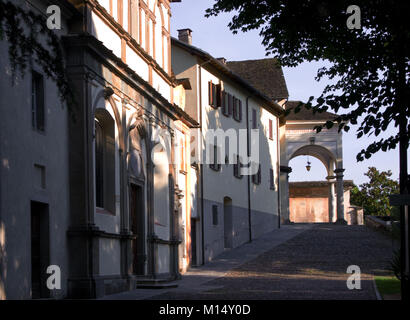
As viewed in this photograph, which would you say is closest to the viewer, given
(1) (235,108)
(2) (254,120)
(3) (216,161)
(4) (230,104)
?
(3) (216,161)

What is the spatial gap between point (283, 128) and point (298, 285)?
32.1 m

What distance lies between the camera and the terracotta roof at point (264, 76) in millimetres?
50969

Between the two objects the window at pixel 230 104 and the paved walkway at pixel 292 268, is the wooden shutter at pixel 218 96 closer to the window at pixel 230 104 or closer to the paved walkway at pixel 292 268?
the window at pixel 230 104

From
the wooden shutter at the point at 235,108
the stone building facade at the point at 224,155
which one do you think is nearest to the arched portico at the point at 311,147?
the stone building facade at the point at 224,155

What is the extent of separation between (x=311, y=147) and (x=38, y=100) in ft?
131

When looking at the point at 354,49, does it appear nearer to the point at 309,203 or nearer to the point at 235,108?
the point at 235,108

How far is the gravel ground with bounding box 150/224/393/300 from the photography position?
19.3m

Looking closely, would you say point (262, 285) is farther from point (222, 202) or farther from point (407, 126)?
point (222, 202)

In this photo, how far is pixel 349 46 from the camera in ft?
56.6

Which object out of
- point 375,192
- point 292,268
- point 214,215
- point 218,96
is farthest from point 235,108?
point 375,192

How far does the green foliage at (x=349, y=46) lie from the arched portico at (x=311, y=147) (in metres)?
31.8

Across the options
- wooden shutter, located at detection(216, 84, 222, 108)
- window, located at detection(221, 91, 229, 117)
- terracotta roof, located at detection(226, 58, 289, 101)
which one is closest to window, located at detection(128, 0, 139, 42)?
wooden shutter, located at detection(216, 84, 222, 108)

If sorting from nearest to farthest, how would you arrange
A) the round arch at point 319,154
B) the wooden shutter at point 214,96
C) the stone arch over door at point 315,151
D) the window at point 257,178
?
1. the wooden shutter at point 214,96
2. the window at point 257,178
3. the stone arch over door at point 315,151
4. the round arch at point 319,154

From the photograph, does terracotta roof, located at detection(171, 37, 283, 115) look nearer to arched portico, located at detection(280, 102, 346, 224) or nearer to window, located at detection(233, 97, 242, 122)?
window, located at detection(233, 97, 242, 122)
